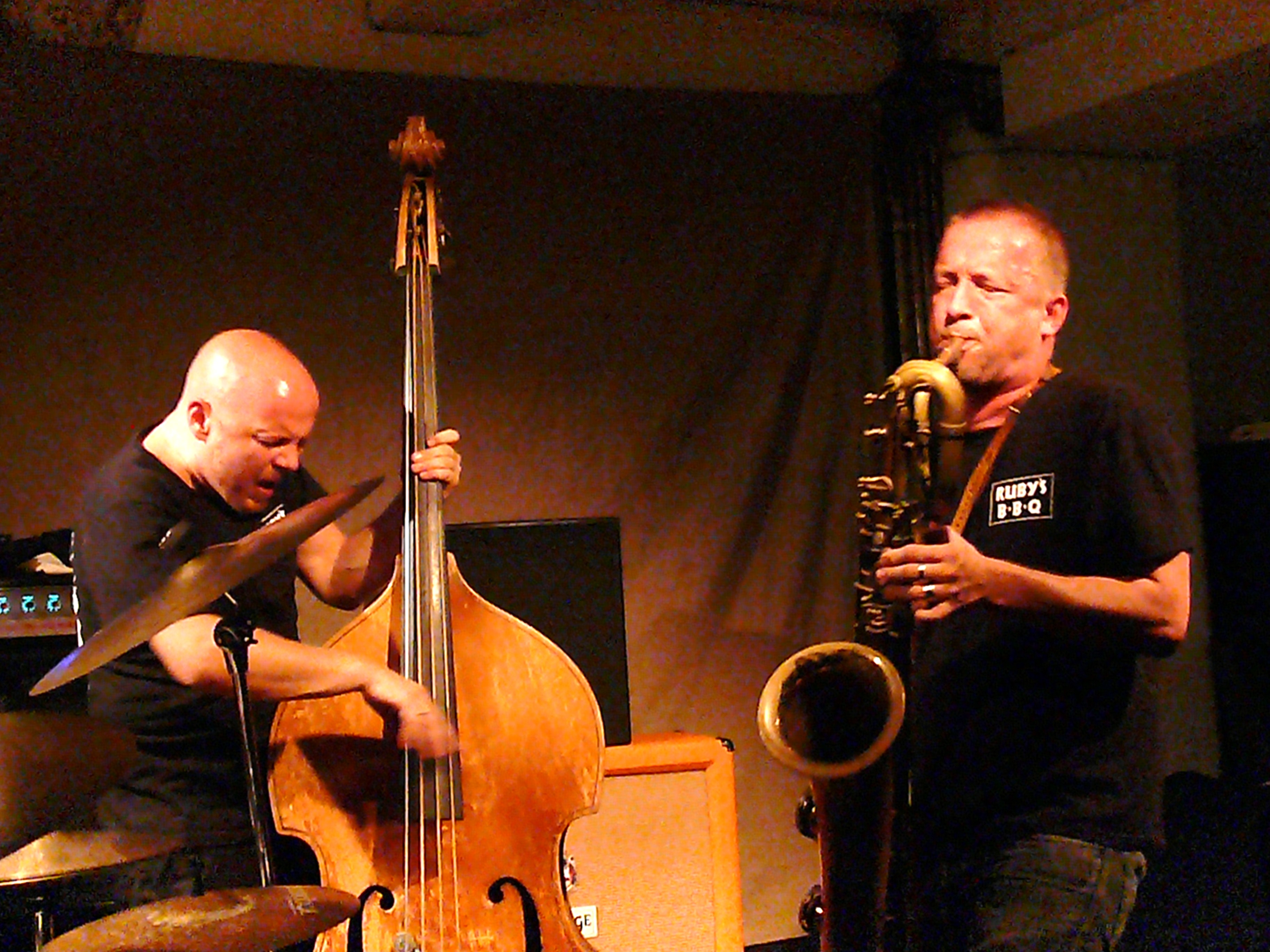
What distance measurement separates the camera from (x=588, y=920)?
9.88 feet

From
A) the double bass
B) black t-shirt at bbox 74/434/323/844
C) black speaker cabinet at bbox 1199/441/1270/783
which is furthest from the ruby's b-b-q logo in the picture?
black speaker cabinet at bbox 1199/441/1270/783

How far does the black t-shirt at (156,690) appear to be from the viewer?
2105mm

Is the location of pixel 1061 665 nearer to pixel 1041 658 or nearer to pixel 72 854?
pixel 1041 658

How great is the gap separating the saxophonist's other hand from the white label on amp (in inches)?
67.3

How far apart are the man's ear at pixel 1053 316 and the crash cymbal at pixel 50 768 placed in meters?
1.42

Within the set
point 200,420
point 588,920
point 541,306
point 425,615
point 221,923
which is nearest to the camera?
point 221,923

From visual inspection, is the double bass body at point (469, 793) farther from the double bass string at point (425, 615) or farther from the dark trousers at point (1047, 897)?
the dark trousers at point (1047, 897)

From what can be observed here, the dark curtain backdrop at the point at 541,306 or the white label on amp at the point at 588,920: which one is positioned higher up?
the dark curtain backdrop at the point at 541,306

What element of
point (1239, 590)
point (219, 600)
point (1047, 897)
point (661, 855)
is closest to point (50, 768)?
point (219, 600)

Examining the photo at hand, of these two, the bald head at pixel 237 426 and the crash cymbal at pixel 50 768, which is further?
the bald head at pixel 237 426

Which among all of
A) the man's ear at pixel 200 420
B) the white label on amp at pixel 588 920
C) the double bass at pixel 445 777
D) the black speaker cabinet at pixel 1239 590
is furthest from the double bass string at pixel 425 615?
the black speaker cabinet at pixel 1239 590

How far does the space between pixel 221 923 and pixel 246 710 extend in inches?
12.4

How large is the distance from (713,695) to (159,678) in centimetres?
204

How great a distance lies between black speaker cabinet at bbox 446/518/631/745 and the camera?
3.22 m
